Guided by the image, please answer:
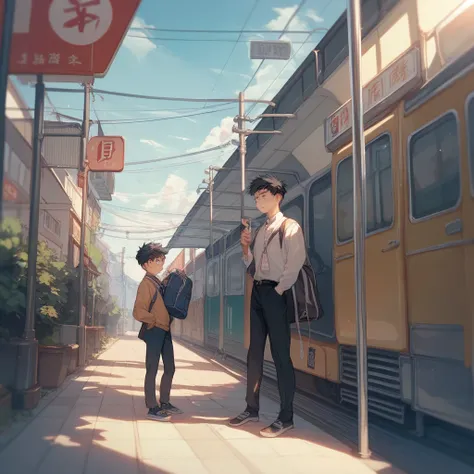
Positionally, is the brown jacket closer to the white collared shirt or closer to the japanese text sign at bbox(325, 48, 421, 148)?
the white collared shirt

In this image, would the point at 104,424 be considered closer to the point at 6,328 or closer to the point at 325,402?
the point at 6,328

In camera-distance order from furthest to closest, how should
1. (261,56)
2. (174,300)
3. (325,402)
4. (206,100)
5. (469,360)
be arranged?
1. (206,100)
2. (261,56)
3. (325,402)
4. (174,300)
5. (469,360)

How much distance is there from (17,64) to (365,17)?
4.41m

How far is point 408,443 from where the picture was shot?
158 inches

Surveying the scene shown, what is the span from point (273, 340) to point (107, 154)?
8331 mm

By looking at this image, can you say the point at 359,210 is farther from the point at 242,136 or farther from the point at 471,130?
the point at 242,136

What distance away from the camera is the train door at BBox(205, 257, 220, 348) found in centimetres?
1453

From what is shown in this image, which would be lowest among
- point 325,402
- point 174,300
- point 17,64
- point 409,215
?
point 325,402

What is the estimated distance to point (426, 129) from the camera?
3.79 meters

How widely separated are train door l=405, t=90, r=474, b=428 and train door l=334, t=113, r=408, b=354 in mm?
149

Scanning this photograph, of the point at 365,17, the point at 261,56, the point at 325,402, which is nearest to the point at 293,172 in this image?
the point at 261,56

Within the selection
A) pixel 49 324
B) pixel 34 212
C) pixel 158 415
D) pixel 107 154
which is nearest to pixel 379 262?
pixel 158 415

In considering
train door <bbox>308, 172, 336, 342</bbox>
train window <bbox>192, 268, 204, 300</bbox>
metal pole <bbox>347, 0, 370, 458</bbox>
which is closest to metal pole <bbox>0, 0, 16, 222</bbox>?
metal pole <bbox>347, 0, 370, 458</bbox>

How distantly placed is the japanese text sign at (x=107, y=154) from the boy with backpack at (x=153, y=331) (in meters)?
6.90
